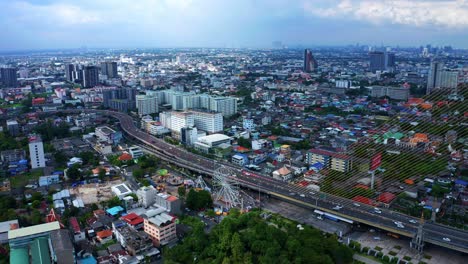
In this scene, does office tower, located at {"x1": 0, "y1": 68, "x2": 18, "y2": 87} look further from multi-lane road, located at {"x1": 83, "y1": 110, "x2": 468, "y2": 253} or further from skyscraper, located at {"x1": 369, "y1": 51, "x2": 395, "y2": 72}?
skyscraper, located at {"x1": 369, "y1": 51, "x2": 395, "y2": 72}

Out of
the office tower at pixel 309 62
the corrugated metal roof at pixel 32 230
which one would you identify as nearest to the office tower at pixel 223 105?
the corrugated metal roof at pixel 32 230

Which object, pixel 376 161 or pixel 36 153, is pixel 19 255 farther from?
pixel 376 161

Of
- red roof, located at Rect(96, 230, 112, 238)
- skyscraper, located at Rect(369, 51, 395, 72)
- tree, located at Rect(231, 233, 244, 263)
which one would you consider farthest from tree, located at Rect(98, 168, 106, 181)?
skyscraper, located at Rect(369, 51, 395, 72)

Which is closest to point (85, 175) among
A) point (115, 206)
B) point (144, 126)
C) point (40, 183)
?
point (40, 183)

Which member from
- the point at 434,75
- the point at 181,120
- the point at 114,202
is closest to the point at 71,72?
the point at 181,120

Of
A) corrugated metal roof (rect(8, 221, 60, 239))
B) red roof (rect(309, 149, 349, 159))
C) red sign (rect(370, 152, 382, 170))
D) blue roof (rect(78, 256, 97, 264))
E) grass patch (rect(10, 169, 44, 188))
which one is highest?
red roof (rect(309, 149, 349, 159))
